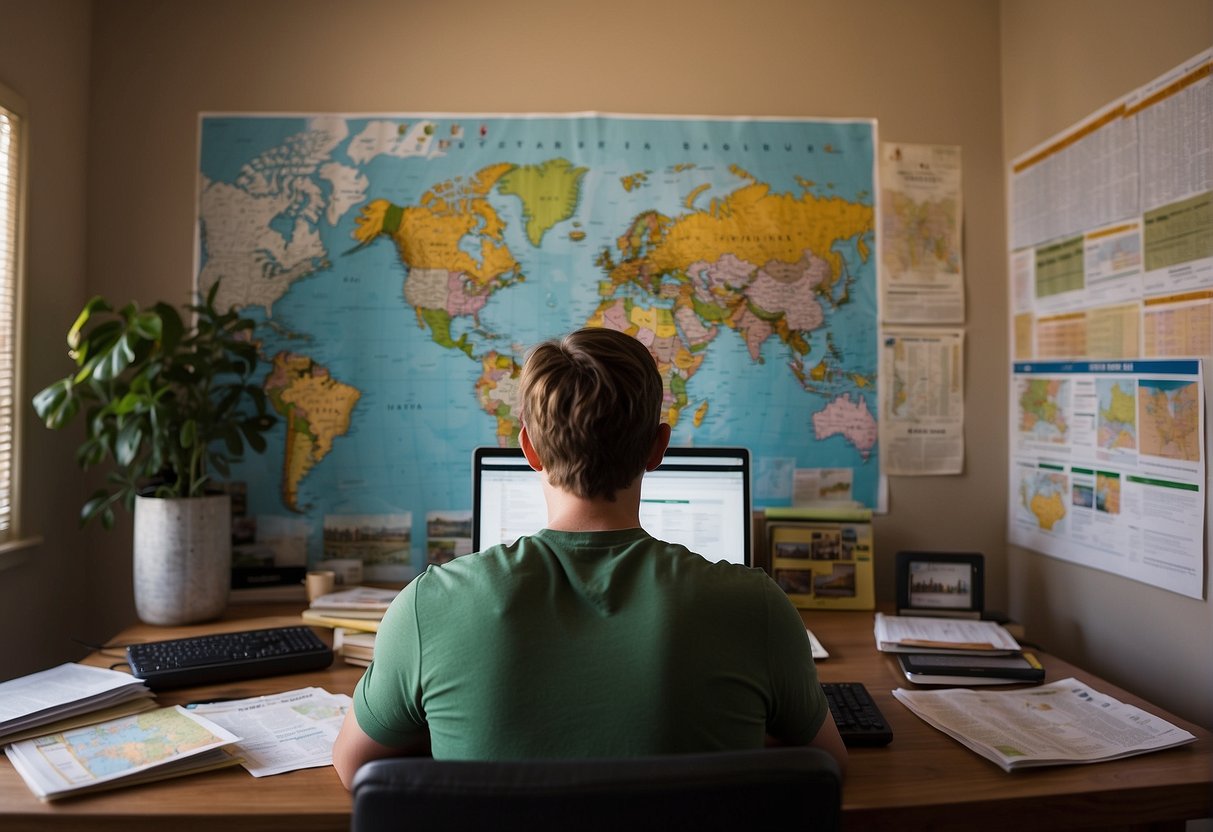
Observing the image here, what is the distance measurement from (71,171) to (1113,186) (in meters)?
2.45

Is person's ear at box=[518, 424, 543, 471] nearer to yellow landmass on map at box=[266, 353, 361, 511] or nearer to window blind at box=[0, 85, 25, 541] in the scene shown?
yellow landmass on map at box=[266, 353, 361, 511]

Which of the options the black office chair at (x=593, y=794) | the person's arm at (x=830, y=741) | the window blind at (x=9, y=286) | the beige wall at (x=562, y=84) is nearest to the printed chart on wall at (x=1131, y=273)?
the beige wall at (x=562, y=84)

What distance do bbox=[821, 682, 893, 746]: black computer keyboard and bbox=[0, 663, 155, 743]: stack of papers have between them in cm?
114

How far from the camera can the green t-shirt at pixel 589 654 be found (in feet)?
3.19

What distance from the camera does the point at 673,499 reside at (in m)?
1.94

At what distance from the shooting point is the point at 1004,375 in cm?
233

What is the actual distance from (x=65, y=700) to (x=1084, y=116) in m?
2.35

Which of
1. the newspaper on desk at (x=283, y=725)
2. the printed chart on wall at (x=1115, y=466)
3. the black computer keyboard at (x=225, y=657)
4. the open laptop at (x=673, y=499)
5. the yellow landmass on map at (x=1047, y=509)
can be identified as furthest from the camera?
the yellow landmass on map at (x=1047, y=509)

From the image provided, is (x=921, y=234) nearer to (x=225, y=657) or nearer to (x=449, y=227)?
(x=449, y=227)

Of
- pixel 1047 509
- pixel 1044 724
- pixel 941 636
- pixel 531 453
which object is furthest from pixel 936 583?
pixel 531 453

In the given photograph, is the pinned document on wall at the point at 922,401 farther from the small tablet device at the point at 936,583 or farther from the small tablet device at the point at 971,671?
the small tablet device at the point at 971,671

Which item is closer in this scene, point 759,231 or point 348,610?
point 348,610

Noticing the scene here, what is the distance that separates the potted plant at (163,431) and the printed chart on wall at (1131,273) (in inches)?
75.8

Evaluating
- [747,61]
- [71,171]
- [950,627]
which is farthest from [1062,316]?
[71,171]
